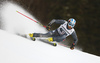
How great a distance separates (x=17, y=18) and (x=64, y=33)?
4.53 ft

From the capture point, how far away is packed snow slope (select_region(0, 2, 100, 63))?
4.96 ft

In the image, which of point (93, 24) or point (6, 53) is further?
point (93, 24)

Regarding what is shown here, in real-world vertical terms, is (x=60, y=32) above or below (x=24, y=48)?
above

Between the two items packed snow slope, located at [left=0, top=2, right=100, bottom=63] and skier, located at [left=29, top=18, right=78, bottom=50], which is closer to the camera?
packed snow slope, located at [left=0, top=2, right=100, bottom=63]

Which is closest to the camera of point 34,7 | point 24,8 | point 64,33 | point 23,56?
point 23,56

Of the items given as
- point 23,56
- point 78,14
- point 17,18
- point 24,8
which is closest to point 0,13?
point 17,18

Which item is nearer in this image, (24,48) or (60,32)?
(24,48)

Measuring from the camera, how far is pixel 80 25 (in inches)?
262

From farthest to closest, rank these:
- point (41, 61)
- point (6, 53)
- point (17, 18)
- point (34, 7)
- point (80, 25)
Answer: point (80, 25), point (34, 7), point (17, 18), point (41, 61), point (6, 53)

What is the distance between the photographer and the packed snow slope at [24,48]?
1.51 metres

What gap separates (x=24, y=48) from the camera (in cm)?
177

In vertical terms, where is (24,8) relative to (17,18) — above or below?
above

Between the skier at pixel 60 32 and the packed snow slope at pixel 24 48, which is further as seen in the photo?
the skier at pixel 60 32

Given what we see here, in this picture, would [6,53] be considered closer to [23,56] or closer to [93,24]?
[23,56]
